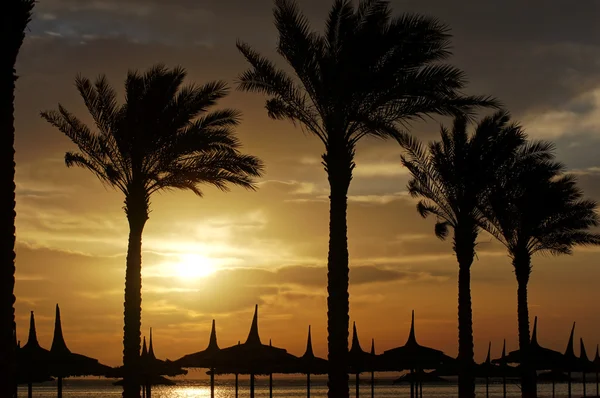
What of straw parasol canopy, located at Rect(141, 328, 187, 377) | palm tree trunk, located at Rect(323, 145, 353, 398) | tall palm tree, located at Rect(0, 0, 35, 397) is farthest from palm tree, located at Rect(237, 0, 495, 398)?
straw parasol canopy, located at Rect(141, 328, 187, 377)

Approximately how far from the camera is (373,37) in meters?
24.7

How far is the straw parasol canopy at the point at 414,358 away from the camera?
4334 centimetres

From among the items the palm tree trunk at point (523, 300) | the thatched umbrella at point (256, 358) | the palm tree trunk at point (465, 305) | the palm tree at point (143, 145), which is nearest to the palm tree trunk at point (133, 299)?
the palm tree at point (143, 145)

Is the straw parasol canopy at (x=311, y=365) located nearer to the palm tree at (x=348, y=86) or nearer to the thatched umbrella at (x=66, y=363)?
the thatched umbrella at (x=66, y=363)

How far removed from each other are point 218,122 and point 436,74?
7615 mm

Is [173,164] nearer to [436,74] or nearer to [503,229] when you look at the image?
[436,74]

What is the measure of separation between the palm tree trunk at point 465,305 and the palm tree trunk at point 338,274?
1019 cm

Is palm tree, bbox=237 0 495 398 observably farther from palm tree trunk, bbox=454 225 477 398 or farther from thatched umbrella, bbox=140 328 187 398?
thatched umbrella, bbox=140 328 187 398

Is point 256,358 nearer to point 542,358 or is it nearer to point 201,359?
point 201,359

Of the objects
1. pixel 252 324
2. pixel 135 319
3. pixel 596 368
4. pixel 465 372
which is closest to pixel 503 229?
pixel 465 372

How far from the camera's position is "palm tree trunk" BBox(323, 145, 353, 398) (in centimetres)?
2447

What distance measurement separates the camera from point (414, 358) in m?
43.4

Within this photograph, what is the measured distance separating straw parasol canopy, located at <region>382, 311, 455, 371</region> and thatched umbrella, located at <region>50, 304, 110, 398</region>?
13387mm

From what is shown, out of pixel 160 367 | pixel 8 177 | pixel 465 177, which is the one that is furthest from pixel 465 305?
pixel 8 177
